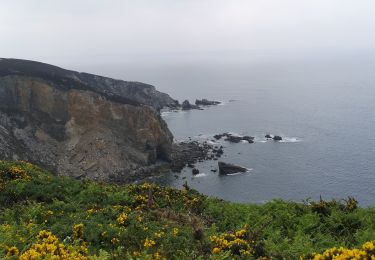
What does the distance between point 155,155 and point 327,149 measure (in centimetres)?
4211

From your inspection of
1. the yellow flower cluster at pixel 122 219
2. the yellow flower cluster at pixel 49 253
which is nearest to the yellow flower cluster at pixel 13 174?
the yellow flower cluster at pixel 122 219

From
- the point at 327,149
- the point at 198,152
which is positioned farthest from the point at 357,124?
the point at 198,152

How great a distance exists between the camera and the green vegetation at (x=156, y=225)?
1008cm

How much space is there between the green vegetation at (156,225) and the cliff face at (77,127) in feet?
219

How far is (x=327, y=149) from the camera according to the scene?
10088cm

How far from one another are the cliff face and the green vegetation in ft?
219

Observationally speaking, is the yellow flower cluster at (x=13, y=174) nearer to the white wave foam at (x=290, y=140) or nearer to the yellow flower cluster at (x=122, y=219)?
the yellow flower cluster at (x=122, y=219)

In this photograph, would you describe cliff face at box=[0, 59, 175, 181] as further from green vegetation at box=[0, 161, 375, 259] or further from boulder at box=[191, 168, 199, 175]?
green vegetation at box=[0, 161, 375, 259]

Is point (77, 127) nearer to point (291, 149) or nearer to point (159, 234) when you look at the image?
point (291, 149)

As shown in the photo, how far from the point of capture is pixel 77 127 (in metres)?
95.5

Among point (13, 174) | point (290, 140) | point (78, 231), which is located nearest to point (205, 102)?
point (290, 140)

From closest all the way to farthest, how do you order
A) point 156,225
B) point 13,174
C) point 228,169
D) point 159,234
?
1. point 159,234
2. point 156,225
3. point 13,174
4. point 228,169

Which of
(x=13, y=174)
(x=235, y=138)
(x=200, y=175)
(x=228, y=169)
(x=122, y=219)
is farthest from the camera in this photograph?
(x=235, y=138)

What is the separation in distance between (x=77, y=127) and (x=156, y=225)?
8510 cm
